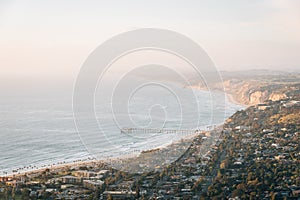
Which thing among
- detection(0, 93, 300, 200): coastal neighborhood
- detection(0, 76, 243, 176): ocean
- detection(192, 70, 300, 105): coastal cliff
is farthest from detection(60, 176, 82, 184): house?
detection(192, 70, 300, 105): coastal cliff

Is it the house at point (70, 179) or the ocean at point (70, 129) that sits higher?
Answer: the ocean at point (70, 129)

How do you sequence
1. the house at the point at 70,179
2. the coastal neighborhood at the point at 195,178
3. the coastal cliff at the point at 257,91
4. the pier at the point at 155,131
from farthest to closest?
the coastal cliff at the point at 257,91 → the pier at the point at 155,131 → the house at the point at 70,179 → the coastal neighborhood at the point at 195,178

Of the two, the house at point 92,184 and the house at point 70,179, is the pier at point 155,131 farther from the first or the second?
the house at point 92,184

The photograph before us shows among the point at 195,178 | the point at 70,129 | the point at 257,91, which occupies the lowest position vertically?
the point at 195,178

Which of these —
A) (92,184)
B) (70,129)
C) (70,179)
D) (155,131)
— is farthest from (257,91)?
(92,184)

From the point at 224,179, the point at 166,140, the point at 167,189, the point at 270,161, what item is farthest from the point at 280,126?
the point at 167,189

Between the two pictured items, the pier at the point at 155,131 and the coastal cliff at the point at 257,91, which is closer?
the pier at the point at 155,131

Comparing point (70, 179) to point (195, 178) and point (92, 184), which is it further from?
point (195, 178)

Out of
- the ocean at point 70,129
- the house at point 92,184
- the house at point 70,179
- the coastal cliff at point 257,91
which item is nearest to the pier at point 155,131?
the ocean at point 70,129

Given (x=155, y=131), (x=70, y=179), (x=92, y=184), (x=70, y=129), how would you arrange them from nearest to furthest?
(x=92, y=184)
(x=70, y=179)
(x=155, y=131)
(x=70, y=129)
